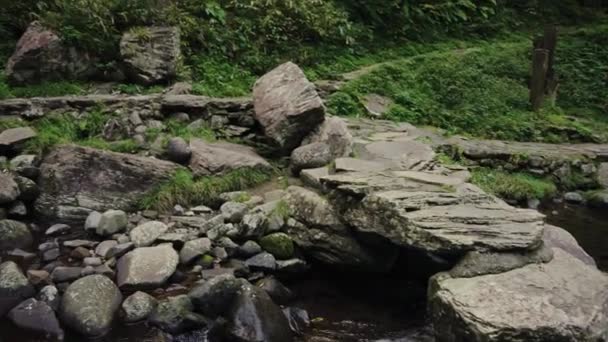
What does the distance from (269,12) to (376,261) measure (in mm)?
8109

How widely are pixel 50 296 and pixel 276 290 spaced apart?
229 centimetres

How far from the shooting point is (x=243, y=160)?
8.38 metres

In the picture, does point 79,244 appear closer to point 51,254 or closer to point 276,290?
point 51,254

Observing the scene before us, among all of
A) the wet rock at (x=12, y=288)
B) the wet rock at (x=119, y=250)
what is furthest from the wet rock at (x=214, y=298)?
the wet rock at (x=12, y=288)

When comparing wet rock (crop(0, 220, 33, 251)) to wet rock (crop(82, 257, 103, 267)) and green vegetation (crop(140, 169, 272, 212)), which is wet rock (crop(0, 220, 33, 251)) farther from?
green vegetation (crop(140, 169, 272, 212))

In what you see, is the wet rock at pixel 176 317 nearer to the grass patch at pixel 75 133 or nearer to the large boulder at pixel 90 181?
the large boulder at pixel 90 181

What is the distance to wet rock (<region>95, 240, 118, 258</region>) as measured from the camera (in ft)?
21.5

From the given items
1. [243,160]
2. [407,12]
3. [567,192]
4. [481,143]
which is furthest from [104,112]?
[407,12]

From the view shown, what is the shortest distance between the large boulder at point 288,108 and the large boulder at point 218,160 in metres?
0.50

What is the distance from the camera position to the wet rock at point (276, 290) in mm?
6176

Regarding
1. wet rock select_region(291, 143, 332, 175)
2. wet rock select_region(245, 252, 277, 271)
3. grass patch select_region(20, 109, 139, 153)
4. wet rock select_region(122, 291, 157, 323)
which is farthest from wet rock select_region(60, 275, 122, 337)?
wet rock select_region(291, 143, 332, 175)

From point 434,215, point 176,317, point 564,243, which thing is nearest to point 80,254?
point 176,317

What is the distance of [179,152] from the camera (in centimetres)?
829

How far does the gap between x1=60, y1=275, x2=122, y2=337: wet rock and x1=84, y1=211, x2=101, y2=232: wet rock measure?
4.42 feet
